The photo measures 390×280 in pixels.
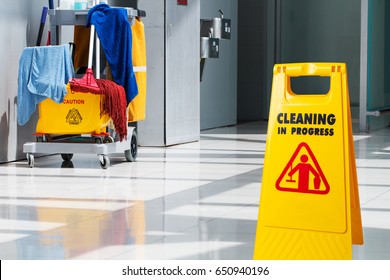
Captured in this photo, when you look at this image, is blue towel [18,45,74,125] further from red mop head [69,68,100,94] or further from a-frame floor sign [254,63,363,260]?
a-frame floor sign [254,63,363,260]

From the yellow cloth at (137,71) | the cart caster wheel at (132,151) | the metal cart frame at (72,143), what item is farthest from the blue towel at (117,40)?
the cart caster wheel at (132,151)

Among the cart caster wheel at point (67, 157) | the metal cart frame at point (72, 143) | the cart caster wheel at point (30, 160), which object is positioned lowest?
the cart caster wheel at point (67, 157)

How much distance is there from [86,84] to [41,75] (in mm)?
419

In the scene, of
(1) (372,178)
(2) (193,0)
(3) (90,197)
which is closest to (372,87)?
(2) (193,0)

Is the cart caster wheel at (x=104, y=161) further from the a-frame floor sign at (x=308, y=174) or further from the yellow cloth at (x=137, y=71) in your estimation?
the a-frame floor sign at (x=308, y=174)

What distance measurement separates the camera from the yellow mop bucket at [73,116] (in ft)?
25.9

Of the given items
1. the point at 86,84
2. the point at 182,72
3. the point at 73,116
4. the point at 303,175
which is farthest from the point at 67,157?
the point at 303,175

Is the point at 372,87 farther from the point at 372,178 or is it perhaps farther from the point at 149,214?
the point at 149,214

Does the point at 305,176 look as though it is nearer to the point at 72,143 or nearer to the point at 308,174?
the point at 308,174

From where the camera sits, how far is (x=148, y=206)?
228 inches

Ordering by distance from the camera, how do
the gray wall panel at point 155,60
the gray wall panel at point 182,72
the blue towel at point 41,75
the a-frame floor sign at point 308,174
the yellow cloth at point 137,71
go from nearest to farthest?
the a-frame floor sign at point 308,174
the blue towel at point 41,75
the yellow cloth at point 137,71
the gray wall panel at point 155,60
the gray wall panel at point 182,72

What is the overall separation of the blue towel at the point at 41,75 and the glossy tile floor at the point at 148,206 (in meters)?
0.55

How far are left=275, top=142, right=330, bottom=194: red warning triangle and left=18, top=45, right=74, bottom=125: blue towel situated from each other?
423cm

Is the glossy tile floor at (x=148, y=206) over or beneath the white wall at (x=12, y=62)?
beneath
